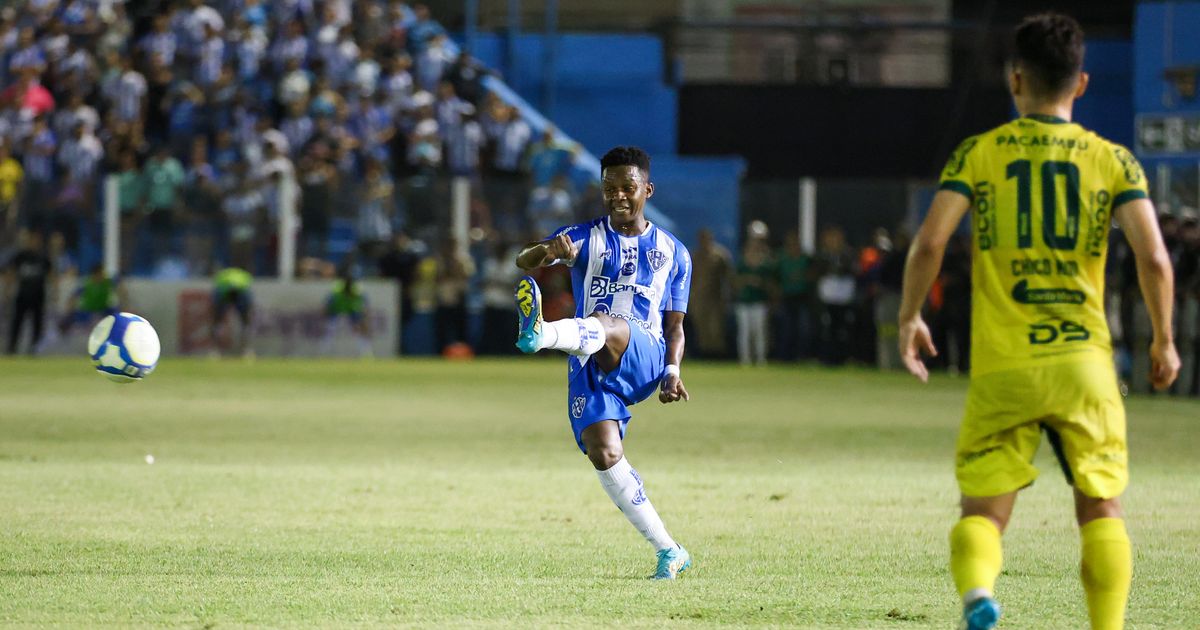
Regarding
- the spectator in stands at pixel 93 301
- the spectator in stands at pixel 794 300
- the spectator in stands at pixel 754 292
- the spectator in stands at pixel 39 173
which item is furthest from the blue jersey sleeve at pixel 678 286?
the spectator in stands at pixel 39 173

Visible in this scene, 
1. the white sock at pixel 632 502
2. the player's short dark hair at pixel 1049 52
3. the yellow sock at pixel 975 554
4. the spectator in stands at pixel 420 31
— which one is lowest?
the white sock at pixel 632 502

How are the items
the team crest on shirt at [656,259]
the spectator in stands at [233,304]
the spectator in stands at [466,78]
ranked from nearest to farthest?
1. the team crest on shirt at [656,259]
2. the spectator in stands at [233,304]
3. the spectator in stands at [466,78]

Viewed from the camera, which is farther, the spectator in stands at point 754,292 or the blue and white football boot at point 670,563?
the spectator in stands at point 754,292

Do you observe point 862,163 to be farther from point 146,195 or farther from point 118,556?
point 118,556

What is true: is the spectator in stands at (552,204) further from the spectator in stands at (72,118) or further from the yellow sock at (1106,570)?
the yellow sock at (1106,570)

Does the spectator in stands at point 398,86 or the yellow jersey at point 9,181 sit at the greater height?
the spectator in stands at point 398,86

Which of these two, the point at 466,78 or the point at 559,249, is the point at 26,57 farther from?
the point at 559,249

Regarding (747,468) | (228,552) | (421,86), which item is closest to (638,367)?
(228,552)

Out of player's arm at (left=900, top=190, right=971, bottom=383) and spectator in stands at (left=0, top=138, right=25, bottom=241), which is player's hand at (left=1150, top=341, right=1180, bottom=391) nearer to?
player's arm at (left=900, top=190, right=971, bottom=383)

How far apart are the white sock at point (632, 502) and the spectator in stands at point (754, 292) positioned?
21.4 metres

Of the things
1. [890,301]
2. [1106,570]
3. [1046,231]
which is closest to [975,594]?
[1106,570]

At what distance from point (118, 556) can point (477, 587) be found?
1.89 metres

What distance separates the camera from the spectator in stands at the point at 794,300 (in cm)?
2964

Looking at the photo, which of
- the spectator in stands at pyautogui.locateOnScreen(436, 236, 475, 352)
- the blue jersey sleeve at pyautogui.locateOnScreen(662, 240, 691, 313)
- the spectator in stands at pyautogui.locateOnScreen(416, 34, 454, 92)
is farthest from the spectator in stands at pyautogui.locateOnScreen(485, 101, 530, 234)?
the blue jersey sleeve at pyautogui.locateOnScreen(662, 240, 691, 313)
